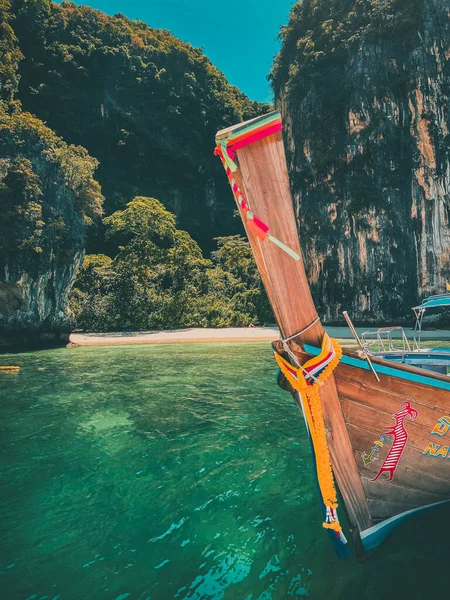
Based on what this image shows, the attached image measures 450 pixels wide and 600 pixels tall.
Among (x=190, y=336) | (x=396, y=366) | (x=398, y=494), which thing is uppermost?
(x=396, y=366)

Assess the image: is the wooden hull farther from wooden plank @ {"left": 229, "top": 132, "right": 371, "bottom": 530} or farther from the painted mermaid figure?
wooden plank @ {"left": 229, "top": 132, "right": 371, "bottom": 530}

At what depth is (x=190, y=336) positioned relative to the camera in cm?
2517

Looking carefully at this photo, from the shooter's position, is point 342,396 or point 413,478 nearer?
point 342,396

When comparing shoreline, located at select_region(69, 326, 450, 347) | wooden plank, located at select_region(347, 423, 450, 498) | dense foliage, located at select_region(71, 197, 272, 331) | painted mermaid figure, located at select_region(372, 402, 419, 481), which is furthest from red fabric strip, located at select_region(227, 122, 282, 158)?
dense foliage, located at select_region(71, 197, 272, 331)

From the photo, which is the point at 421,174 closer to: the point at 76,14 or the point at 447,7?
the point at 447,7

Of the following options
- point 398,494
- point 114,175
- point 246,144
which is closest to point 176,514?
point 398,494

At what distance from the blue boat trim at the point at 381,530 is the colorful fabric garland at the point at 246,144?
2.63 m

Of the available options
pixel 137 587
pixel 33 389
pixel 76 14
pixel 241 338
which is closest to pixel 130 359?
pixel 33 389

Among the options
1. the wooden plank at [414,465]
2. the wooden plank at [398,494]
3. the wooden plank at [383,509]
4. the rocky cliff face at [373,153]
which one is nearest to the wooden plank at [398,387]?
the wooden plank at [414,465]

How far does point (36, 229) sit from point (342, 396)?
784 inches

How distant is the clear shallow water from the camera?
2.96m

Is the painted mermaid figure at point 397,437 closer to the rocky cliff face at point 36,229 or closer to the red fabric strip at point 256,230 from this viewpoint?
the red fabric strip at point 256,230

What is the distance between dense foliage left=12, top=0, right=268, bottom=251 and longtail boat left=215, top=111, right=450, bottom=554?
35946mm

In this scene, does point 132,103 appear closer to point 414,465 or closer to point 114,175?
point 114,175
